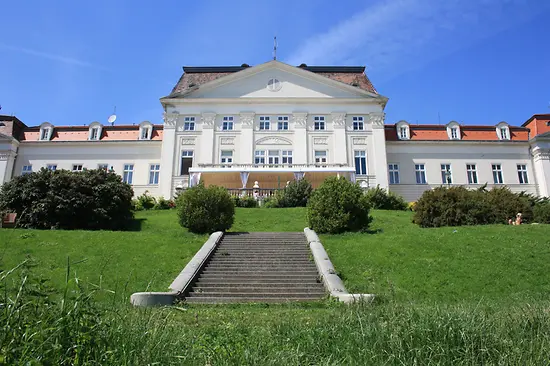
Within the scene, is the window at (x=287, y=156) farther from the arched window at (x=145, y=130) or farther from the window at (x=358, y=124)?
the arched window at (x=145, y=130)

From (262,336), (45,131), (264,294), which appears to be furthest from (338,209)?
(45,131)

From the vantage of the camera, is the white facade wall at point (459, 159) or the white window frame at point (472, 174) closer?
the white facade wall at point (459, 159)

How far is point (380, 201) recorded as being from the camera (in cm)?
3325

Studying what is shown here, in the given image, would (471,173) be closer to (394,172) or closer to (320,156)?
(394,172)

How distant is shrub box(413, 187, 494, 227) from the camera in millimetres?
22859

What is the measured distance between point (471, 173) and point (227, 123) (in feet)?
83.0

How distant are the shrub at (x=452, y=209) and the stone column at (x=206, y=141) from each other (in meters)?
22.4

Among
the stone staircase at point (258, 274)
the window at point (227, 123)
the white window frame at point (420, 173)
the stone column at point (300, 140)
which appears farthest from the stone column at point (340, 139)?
the stone staircase at point (258, 274)

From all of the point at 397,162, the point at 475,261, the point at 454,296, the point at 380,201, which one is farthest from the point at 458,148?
the point at 454,296

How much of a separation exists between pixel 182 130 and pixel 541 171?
36.1 metres

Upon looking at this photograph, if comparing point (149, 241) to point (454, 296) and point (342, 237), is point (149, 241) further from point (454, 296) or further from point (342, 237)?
point (454, 296)

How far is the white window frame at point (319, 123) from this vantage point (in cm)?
4181

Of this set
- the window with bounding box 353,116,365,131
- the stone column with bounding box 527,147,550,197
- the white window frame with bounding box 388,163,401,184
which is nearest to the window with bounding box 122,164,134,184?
the window with bounding box 353,116,365,131

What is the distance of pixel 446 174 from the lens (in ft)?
139
